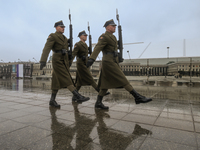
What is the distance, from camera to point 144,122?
3.09 m

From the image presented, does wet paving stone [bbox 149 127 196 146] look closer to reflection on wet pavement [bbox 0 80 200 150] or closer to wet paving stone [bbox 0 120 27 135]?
reflection on wet pavement [bbox 0 80 200 150]

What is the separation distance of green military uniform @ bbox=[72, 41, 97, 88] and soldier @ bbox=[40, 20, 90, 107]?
723 mm

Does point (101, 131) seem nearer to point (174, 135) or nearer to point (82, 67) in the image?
point (174, 135)

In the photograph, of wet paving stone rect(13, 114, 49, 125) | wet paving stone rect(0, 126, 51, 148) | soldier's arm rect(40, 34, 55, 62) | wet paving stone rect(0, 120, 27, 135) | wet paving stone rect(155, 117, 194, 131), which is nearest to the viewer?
wet paving stone rect(0, 126, 51, 148)

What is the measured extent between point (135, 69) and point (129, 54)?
1552 millimetres

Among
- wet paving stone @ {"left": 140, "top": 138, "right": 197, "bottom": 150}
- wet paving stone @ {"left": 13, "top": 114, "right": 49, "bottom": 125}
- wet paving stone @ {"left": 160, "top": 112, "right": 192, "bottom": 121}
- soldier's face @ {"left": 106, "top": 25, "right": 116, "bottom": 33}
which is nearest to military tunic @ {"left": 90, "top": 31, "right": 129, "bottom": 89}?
soldier's face @ {"left": 106, "top": 25, "right": 116, "bottom": 33}

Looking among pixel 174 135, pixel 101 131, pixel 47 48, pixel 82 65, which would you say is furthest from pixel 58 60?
pixel 174 135

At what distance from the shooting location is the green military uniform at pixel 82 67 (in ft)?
17.9

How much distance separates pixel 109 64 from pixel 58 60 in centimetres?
158

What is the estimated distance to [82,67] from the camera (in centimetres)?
552

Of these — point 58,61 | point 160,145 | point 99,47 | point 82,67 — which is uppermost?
point 99,47

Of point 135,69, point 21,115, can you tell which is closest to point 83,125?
point 21,115

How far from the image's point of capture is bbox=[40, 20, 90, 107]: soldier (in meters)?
4.58

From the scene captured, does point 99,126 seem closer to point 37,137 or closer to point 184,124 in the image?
point 37,137
